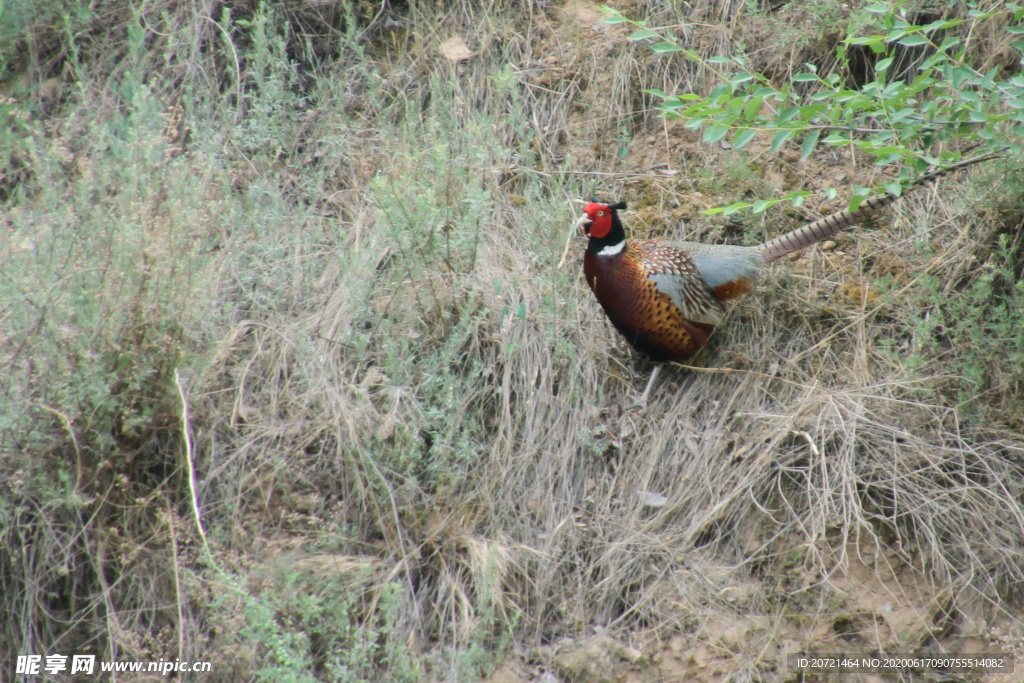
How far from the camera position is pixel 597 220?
375 cm

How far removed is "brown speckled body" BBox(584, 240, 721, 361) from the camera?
3666 mm

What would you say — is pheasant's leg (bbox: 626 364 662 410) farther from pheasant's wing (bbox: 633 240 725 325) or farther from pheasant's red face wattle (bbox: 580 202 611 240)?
pheasant's red face wattle (bbox: 580 202 611 240)

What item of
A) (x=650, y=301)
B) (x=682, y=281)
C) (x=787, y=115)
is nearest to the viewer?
(x=787, y=115)

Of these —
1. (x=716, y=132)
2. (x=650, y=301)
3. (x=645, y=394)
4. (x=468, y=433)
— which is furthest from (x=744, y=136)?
(x=468, y=433)

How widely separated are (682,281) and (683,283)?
16 mm

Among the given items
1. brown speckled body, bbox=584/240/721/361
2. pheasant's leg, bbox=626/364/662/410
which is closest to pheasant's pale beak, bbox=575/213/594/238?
brown speckled body, bbox=584/240/721/361

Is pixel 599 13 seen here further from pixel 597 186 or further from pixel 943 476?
pixel 943 476

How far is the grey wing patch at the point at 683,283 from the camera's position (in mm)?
3736

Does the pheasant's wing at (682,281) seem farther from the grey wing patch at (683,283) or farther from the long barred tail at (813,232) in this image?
the long barred tail at (813,232)

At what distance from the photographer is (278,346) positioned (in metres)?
3.40

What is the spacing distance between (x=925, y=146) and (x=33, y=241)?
3363 mm

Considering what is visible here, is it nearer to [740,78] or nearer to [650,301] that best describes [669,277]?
[650,301]

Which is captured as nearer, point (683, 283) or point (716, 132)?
point (716, 132)

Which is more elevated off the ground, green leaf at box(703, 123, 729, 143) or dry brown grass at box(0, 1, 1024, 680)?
green leaf at box(703, 123, 729, 143)
